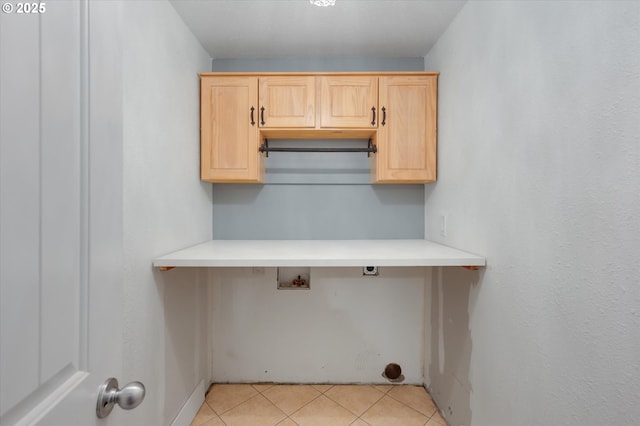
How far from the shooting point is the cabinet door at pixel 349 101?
191 cm

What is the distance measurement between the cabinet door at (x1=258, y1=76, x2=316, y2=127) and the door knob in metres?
1.66

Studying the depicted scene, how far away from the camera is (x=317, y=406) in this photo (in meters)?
1.90

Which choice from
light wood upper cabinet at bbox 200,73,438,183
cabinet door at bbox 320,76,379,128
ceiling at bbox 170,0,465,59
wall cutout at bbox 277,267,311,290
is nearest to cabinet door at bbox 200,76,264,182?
light wood upper cabinet at bbox 200,73,438,183

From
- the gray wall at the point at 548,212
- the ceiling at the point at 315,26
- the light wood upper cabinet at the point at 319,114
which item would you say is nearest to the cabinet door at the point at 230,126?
the light wood upper cabinet at the point at 319,114

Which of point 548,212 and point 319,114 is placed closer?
point 548,212

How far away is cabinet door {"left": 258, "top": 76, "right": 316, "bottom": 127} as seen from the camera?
1.91m

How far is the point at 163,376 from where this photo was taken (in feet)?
4.79

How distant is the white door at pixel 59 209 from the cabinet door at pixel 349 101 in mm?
1423

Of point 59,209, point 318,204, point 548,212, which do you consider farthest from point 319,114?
point 59,209

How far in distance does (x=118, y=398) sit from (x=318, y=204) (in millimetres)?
1762

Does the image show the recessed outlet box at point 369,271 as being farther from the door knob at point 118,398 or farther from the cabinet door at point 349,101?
the door knob at point 118,398

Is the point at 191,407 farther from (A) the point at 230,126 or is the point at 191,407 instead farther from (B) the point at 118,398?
(A) the point at 230,126

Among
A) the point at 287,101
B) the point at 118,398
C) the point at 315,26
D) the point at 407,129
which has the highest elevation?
the point at 315,26

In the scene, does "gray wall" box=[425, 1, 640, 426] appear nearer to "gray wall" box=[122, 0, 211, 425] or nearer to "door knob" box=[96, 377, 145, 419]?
"door knob" box=[96, 377, 145, 419]
